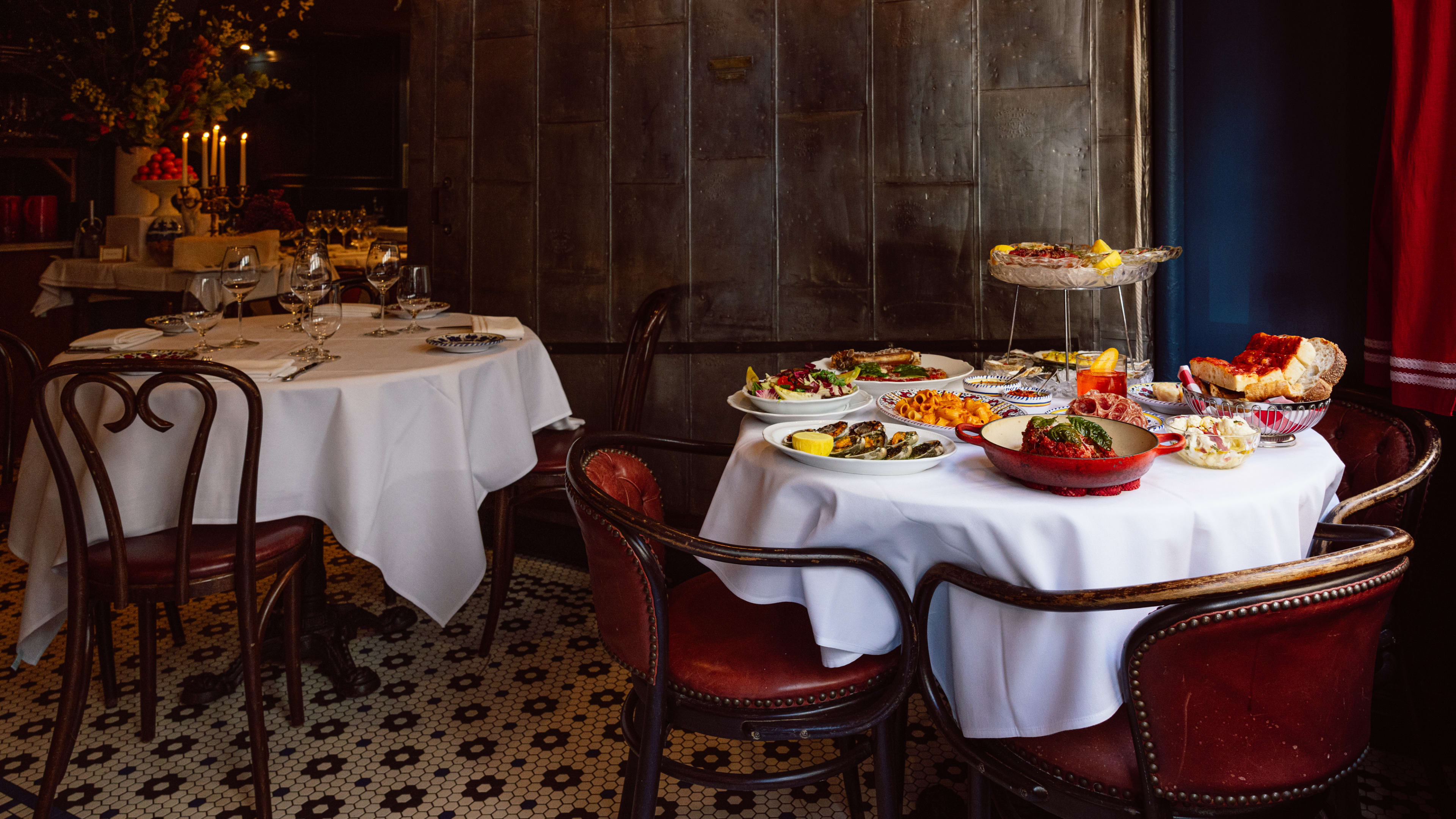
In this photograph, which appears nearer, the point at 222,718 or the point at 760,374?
the point at 222,718

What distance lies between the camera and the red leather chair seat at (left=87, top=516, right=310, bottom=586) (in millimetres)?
2008

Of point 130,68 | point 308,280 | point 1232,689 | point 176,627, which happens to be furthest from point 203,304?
point 130,68

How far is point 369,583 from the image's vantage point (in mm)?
3463

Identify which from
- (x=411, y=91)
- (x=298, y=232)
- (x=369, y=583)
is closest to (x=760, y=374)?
(x=369, y=583)

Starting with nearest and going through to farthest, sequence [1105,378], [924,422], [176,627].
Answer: [924,422] → [1105,378] → [176,627]

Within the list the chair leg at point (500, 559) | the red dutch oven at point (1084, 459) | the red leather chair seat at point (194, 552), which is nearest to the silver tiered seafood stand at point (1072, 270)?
the red dutch oven at point (1084, 459)

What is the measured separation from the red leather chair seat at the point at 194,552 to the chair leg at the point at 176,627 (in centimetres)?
97

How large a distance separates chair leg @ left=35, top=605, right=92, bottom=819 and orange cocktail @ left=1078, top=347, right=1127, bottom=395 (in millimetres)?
2079

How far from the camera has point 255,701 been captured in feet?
6.84

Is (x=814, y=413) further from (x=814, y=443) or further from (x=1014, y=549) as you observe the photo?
(x=1014, y=549)

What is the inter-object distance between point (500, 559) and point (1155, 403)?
1889 mm

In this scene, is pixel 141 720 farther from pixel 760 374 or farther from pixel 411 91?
pixel 411 91

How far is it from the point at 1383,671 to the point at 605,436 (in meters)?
1.61

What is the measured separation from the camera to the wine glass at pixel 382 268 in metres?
2.93
